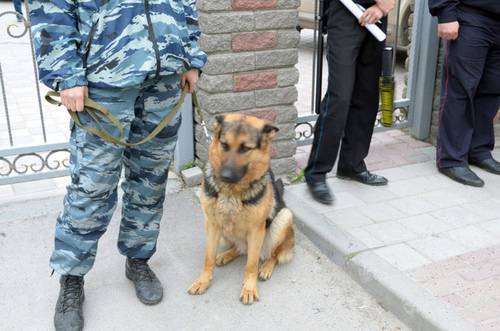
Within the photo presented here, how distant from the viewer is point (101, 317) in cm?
290

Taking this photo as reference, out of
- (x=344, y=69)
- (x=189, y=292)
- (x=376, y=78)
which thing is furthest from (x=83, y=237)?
(x=376, y=78)

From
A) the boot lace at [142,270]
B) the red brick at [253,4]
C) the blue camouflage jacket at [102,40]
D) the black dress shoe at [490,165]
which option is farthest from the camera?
the black dress shoe at [490,165]

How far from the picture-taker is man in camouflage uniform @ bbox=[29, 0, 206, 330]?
2.34 meters

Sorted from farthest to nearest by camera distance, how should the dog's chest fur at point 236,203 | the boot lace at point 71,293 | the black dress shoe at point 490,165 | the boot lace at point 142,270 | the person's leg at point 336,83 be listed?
the black dress shoe at point 490,165 → the person's leg at point 336,83 → the boot lace at point 142,270 → the dog's chest fur at point 236,203 → the boot lace at point 71,293

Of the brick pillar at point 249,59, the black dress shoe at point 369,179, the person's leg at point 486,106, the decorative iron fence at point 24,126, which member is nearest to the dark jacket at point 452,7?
the person's leg at point 486,106

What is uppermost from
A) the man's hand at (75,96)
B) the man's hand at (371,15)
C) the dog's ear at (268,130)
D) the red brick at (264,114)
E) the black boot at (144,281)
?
the man's hand at (371,15)

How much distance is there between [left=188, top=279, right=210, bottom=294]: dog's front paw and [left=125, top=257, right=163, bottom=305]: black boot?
0.19 m

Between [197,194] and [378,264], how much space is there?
1.79 m

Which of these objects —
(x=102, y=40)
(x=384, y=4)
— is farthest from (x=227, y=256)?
(x=384, y=4)

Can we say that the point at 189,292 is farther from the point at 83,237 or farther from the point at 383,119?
the point at 383,119

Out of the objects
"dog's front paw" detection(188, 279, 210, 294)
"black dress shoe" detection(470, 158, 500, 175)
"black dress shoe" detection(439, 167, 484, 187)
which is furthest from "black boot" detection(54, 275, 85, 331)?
"black dress shoe" detection(470, 158, 500, 175)

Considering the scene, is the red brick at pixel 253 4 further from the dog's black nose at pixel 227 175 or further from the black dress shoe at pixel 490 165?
the black dress shoe at pixel 490 165

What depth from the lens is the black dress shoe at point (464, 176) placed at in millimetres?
4402

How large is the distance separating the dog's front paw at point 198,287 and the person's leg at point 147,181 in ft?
0.61
